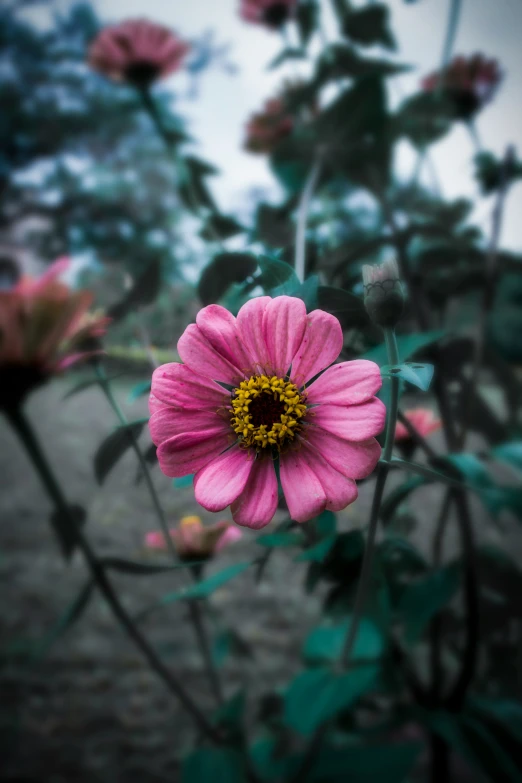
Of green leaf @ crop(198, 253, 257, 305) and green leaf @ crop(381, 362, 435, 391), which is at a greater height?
green leaf @ crop(198, 253, 257, 305)

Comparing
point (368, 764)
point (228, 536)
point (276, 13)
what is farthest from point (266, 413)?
point (276, 13)

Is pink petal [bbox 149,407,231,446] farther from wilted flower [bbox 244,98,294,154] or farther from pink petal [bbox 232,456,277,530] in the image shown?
wilted flower [bbox 244,98,294,154]

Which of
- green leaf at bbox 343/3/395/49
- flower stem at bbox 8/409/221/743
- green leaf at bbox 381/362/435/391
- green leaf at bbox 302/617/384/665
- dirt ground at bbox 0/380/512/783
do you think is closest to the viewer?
green leaf at bbox 381/362/435/391

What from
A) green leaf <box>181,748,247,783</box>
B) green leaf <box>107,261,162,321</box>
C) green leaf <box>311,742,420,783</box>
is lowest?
green leaf <box>311,742,420,783</box>

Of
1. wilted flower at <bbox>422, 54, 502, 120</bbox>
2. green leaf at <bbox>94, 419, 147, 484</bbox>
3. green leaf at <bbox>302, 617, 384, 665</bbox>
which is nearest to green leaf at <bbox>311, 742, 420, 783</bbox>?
green leaf at <bbox>302, 617, 384, 665</bbox>

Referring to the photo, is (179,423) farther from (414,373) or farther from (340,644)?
(340,644)

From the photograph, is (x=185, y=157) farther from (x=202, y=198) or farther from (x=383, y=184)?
(x=383, y=184)

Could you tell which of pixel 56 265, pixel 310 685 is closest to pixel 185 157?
pixel 56 265

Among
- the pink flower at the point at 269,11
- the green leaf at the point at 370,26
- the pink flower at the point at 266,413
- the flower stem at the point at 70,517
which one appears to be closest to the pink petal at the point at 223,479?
the pink flower at the point at 266,413
